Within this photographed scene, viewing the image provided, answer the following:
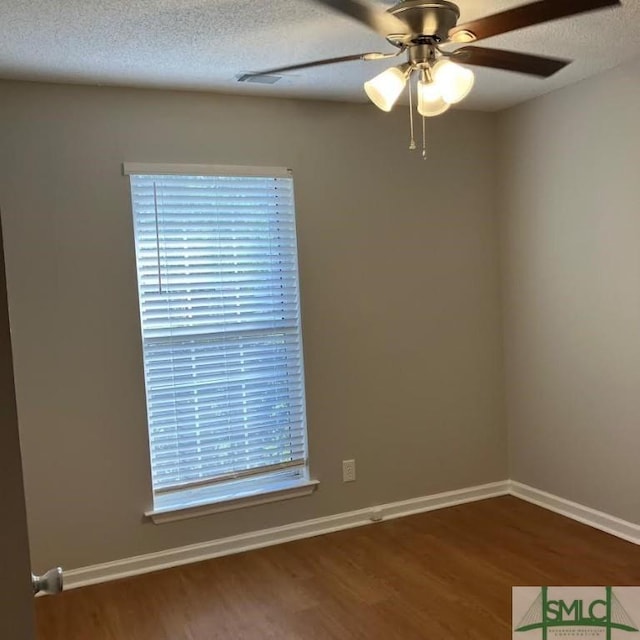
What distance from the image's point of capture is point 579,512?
364cm

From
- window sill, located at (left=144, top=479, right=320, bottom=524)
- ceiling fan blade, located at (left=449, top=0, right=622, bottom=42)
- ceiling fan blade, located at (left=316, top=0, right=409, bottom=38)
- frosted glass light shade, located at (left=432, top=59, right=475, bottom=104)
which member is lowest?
window sill, located at (left=144, top=479, right=320, bottom=524)

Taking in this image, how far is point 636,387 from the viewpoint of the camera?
3.27 meters

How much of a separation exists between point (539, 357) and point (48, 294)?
2.68 metres

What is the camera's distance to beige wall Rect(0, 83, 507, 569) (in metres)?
3.06

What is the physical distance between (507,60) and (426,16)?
16.3 inches

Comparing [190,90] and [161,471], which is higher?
[190,90]

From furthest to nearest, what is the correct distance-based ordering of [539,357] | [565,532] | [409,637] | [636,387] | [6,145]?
[539,357], [565,532], [636,387], [6,145], [409,637]

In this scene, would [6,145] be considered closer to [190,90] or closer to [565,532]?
[190,90]

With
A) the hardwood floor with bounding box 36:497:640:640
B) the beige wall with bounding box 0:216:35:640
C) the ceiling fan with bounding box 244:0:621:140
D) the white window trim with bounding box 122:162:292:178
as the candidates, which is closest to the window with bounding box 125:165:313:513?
the white window trim with bounding box 122:162:292:178

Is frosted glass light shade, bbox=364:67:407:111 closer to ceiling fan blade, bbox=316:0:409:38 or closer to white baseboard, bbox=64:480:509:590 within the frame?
ceiling fan blade, bbox=316:0:409:38

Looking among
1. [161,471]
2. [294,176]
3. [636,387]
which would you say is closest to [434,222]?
[294,176]

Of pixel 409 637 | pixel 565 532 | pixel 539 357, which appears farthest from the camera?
pixel 539 357

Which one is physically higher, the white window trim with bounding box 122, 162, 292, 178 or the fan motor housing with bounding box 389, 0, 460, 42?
the fan motor housing with bounding box 389, 0, 460, 42

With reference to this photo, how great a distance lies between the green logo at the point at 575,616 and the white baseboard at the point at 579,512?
83 centimetres
